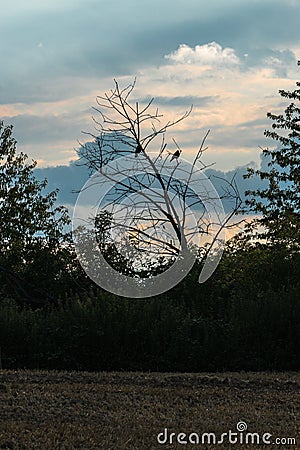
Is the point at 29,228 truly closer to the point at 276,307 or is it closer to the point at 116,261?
the point at 116,261

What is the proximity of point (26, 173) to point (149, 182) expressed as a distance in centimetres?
1627

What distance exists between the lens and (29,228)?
31.1 m

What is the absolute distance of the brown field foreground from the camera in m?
7.41

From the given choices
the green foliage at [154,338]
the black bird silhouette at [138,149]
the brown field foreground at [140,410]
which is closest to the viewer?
the brown field foreground at [140,410]

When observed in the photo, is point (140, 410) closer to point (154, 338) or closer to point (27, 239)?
point (154, 338)
